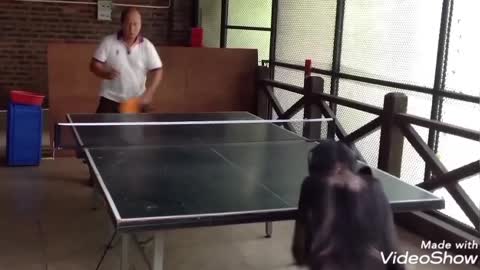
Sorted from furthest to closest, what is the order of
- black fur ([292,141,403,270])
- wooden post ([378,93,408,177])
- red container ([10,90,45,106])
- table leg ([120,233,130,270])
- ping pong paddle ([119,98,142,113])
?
1. red container ([10,90,45,106])
2. ping pong paddle ([119,98,142,113])
3. wooden post ([378,93,408,177])
4. table leg ([120,233,130,270])
5. black fur ([292,141,403,270])

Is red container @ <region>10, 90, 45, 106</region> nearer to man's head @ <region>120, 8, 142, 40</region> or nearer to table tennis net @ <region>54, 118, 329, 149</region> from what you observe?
man's head @ <region>120, 8, 142, 40</region>

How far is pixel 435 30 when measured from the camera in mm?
4523

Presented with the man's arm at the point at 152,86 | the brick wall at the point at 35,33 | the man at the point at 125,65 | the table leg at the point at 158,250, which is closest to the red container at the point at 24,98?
the man at the point at 125,65

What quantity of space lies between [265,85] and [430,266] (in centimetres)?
349

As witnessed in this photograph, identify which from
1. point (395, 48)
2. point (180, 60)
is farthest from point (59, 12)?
point (395, 48)

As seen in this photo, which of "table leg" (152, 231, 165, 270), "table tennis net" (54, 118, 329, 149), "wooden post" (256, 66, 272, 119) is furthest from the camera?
"wooden post" (256, 66, 272, 119)

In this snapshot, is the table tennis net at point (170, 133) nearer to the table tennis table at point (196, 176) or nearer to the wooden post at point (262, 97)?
the table tennis table at point (196, 176)

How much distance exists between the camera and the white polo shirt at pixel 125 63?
5.14m

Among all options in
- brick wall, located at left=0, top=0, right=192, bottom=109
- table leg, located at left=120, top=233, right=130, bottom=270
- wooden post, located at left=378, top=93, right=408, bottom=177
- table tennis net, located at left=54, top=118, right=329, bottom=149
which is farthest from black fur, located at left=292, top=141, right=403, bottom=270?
brick wall, located at left=0, top=0, right=192, bottom=109

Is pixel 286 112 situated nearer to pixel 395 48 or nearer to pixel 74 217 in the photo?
pixel 395 48

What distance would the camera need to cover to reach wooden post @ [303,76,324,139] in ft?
19.2

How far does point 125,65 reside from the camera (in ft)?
17.0

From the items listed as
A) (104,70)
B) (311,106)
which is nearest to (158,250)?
(104,70)

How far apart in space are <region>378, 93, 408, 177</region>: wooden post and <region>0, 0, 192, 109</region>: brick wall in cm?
509
